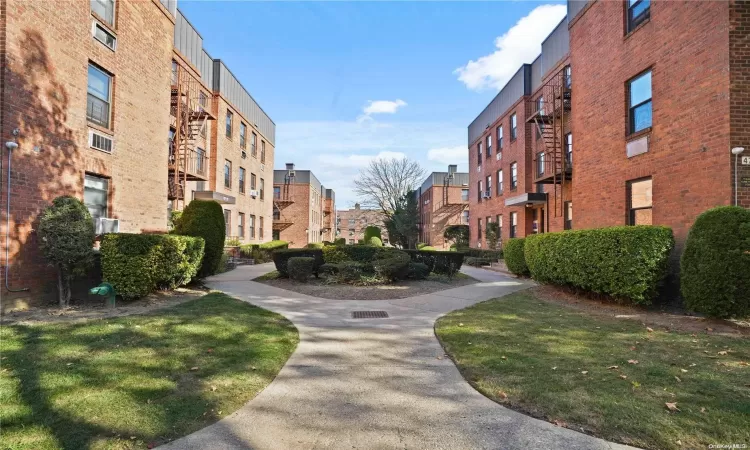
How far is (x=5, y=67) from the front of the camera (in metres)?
7.09

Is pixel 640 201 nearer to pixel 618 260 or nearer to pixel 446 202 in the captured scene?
pixel 618 260

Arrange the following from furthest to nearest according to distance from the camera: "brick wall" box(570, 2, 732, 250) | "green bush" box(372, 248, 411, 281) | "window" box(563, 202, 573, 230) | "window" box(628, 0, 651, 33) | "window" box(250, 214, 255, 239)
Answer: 1. "window" box(250, 214, 255, 239)
2. "window" box(563, 202, 573, 230)
3. "green bush" box(372, 248, 411, 281)
4. "window" box(628, 0, 651, 33)
5. "brick wall" box(570, 2, 732, 250)

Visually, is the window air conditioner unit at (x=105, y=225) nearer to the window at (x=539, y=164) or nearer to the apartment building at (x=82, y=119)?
the apartment building at (x=82, y=119)

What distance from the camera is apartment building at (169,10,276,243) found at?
17.1 metres

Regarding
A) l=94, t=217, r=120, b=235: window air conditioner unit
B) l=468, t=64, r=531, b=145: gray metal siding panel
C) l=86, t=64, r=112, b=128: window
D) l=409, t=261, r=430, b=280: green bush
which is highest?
l=468, t=64, r=531, b=145: gray metal siding panel

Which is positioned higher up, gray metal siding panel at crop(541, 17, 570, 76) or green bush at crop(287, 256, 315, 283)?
gray metal siding panel at crop(541, 17, 570, 76)

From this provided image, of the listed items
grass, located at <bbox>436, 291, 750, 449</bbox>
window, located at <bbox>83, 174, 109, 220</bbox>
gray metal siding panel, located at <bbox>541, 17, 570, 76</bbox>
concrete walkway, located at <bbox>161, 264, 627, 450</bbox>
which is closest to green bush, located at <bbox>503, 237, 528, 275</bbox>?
grass, located at <bbox>436, 291, 750, 449</bbox>

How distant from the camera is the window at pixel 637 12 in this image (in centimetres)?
998

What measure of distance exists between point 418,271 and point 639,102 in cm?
764

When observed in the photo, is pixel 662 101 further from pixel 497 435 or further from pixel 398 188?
pixel 398 188

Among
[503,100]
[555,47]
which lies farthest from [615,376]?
[503,100]

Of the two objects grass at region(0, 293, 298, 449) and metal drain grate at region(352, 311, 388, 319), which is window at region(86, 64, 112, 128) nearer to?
grass at region(0, 293, 298, 449)

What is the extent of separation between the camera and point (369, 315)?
293 inches

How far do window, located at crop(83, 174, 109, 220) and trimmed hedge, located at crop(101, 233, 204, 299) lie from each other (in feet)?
6.49
